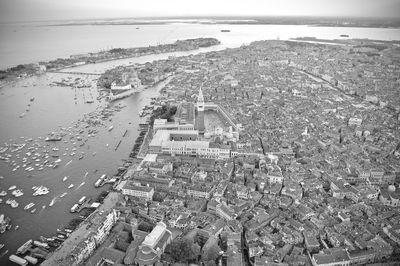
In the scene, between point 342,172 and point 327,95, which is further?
point 327,95

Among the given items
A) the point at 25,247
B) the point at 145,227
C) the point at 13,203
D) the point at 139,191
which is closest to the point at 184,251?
the point at 145,227

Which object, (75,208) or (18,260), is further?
(75,208)

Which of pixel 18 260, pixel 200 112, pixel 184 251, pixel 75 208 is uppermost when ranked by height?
pixel 200 112

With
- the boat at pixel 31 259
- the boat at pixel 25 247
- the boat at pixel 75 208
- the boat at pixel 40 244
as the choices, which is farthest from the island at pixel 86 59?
the boat at pixel 31 259

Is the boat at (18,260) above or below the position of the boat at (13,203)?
below

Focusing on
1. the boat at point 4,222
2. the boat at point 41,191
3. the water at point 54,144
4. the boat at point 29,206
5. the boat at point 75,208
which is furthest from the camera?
the boat at point 41,191

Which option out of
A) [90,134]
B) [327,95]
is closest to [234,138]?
[90,134]

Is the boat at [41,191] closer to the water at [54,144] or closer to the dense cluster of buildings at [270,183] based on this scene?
the water at [54,144]

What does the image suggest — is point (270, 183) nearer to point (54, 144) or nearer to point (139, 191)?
point (139, 191)

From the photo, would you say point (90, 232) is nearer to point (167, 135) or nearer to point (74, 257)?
point (74, 257)
